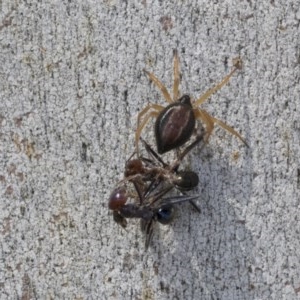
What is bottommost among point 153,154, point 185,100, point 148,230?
point 148,230

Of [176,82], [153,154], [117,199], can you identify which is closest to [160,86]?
[176,82]

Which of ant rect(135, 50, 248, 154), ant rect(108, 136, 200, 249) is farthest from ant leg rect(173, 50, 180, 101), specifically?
ant rect(108, 136, 200, 249)

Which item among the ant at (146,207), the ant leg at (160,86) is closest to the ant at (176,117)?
the ant leg at (160,86)

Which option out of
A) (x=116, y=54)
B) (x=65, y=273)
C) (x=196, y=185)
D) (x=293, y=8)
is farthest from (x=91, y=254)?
(x=293, y=8)

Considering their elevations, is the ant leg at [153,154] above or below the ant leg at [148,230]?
above

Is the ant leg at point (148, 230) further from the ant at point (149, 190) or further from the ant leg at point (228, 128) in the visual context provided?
the ant leg at point (228, 128)

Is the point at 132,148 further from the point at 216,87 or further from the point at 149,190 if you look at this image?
the point at 216,87
